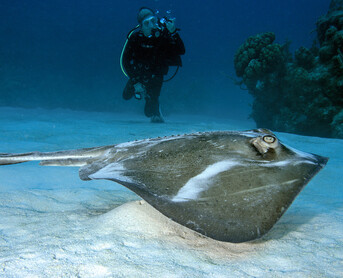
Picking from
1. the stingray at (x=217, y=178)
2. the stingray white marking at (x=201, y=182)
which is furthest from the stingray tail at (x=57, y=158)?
the stingray white marking at (x=201, y=182)

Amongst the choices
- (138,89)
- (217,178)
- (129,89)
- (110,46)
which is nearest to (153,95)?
(138,89)

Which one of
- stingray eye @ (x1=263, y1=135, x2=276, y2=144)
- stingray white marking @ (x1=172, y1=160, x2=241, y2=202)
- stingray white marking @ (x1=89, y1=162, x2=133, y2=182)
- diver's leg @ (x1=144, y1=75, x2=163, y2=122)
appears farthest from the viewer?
diver's leg @ (x1=144, y1=75, x2=163, y2=122)

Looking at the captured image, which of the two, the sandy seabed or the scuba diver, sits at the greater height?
the scuba diver

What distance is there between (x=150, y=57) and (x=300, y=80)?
6.94 metres

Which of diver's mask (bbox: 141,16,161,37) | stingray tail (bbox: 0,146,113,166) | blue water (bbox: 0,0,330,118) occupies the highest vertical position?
blue water (bbox: 0,0,330,118)

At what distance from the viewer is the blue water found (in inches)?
1299

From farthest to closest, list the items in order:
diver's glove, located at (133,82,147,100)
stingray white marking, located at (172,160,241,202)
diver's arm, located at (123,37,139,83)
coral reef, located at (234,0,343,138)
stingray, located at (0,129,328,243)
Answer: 1. diver's glove, located at (133,82,147,100)
2. diver's arm, located at (123,37,139,83)
3. coral reef, located at (234,0,343,138)
4. stingray white marking, located at (172,160,241,202)
5. stingray, located at (0,129,328,243)

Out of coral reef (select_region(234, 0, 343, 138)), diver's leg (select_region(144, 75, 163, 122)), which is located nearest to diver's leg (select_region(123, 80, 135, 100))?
diver's leg (select_region(144, 75, 163, 122))

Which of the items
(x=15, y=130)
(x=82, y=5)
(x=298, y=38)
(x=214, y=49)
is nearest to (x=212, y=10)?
(x=214, y=49)

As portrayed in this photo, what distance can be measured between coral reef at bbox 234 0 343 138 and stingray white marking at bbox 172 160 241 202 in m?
8.69

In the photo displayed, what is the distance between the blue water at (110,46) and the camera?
3300 centimetres

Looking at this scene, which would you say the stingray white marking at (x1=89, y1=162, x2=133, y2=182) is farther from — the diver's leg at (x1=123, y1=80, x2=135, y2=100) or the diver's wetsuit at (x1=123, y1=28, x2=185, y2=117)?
the diver's leg at (x1=123, y1=80, x2=135, y2=100)

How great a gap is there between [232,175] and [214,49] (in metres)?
120

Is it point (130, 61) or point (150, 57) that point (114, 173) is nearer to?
point (150, 57)
